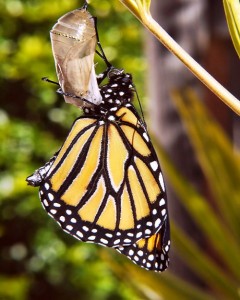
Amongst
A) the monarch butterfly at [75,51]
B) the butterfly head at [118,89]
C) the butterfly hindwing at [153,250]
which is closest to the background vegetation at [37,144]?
the butterfly hindwing at [153,250]

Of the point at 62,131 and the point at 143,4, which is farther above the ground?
the point at 143,4

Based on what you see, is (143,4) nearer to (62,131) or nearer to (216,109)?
(216,109)

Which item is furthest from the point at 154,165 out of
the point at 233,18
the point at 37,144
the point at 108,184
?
the point at 37,144

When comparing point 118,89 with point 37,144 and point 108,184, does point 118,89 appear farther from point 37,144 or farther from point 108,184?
point 37,144

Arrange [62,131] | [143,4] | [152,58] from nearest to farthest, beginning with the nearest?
[143,4] < [152,58] < [62,131]

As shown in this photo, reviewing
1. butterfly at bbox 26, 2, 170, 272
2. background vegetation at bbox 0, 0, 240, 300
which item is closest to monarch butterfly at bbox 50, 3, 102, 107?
butterfly at bbox 26, 2, 170, 272

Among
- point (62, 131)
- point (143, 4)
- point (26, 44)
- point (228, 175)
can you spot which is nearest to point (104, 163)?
point (143, 4)
